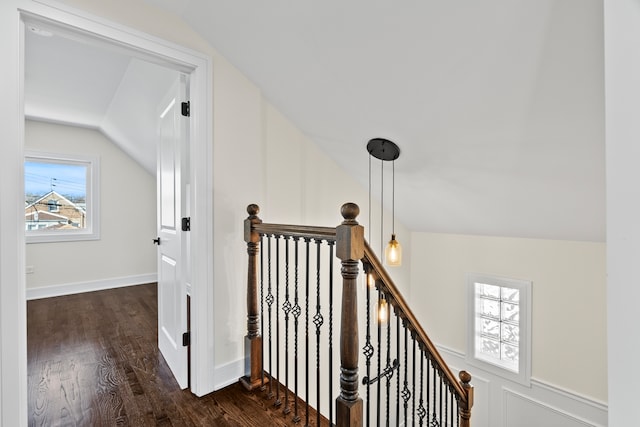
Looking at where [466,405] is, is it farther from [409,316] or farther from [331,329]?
[331,329]

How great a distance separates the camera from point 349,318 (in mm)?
1326

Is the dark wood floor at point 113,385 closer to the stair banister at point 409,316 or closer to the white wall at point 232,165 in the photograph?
the white wall at point 232,165

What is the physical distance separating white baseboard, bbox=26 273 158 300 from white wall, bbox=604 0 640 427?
223 inches

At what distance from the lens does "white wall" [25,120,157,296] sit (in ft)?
13.8

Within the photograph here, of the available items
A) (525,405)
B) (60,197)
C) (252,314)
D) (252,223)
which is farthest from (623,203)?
(60,197)

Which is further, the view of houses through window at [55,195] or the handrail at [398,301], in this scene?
the view of houses through window at [55,195]

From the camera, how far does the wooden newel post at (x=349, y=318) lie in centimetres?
128

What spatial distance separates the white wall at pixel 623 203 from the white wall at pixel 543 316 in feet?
8.90

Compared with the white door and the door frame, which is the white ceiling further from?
the white door

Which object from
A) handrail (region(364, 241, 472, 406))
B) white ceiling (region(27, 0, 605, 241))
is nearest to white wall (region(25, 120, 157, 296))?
white ceiling (region(27, 0, 605, 241))

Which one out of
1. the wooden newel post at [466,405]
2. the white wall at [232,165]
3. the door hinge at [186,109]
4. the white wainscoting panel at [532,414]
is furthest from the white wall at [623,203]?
the white wainscoting panel at [532,414]

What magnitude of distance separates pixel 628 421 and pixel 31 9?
2.65 meters

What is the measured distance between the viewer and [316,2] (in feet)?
5.35

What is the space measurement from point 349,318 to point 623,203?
97 centimetres
